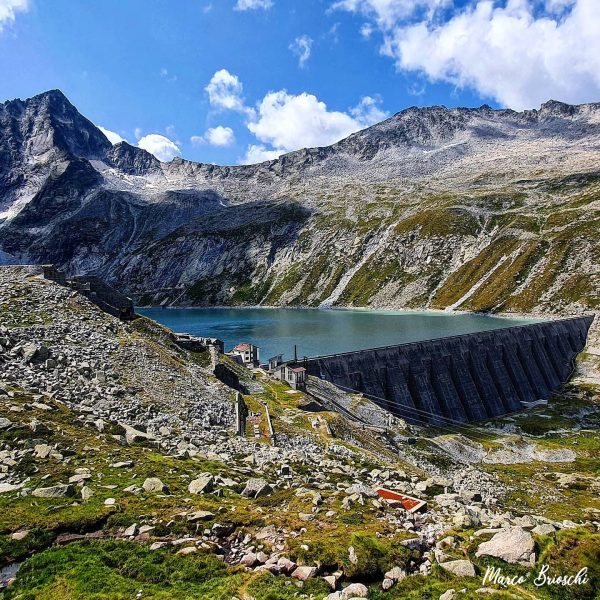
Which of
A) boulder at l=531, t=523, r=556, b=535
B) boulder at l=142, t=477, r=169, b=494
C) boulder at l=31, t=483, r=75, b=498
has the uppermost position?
boulder at l=31, t=483, r=75, b=498

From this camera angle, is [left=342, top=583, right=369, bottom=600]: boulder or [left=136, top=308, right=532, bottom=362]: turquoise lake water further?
[left=136, top=308, right=532, bottom=362]: turquoise lake water

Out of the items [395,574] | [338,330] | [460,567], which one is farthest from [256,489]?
[338,330]

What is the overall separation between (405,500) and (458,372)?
72.2 m

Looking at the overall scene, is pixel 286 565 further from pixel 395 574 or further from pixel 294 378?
pixel 294 378

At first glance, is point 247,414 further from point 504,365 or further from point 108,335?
point 504,365

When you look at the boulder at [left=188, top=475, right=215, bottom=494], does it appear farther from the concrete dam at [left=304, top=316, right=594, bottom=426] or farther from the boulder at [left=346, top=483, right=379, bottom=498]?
the concrete dam at [left=304, top=316, right=594, bottom=426]

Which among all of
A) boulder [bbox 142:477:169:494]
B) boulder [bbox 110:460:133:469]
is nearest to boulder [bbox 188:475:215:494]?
boulder [bbox 142:477:169:494]

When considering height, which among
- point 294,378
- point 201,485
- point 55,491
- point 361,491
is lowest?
point 361,491

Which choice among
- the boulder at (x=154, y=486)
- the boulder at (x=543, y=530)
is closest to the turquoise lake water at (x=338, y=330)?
the boulder at (x=154, y=486)

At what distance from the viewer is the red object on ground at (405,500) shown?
1982 cm

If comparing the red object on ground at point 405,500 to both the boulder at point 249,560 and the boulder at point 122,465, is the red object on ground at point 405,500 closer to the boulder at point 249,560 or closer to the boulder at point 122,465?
the boulder at point 249,560

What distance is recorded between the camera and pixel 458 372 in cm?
8819

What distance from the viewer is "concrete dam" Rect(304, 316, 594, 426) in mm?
73938

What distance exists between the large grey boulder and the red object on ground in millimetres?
4167
